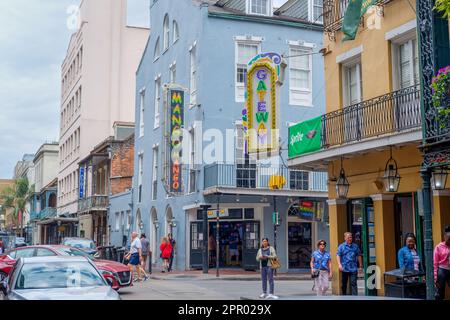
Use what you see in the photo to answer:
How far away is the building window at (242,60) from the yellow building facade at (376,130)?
1110 centimetres

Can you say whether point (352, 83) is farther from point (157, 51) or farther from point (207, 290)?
point (157, 51)

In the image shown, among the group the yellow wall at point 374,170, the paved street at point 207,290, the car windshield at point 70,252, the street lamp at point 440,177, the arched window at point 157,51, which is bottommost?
the paved street at point 207,290

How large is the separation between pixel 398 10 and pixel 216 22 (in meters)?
15.0

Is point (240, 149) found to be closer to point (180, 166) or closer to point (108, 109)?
point (180, 166)

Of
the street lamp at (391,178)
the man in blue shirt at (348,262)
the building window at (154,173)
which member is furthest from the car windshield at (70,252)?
the building window at (154,173)

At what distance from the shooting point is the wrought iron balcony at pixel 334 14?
A: 17.4 m

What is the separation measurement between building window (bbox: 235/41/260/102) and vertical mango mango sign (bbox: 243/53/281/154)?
150 inches

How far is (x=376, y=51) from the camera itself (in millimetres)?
15891

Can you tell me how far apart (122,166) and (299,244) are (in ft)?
59.5

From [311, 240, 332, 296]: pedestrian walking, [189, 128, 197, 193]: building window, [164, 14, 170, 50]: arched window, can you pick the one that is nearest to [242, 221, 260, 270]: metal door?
[189, 128, 197, 193]: building window

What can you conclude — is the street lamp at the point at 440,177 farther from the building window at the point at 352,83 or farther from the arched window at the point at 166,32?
the arched window at the point at 166,32

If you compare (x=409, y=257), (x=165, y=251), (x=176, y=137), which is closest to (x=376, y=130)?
(x=409, y=257)

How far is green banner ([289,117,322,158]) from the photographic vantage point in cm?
1734

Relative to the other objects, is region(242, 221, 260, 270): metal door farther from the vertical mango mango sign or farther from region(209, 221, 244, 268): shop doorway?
the vertical mango mango sign
